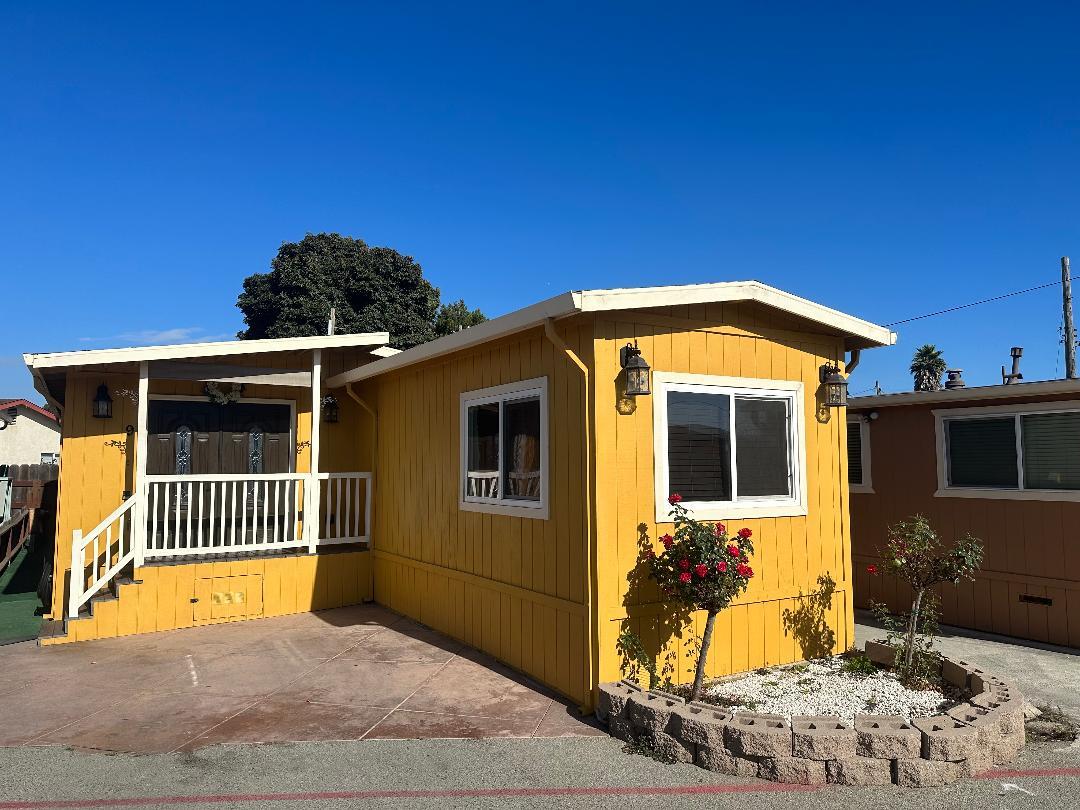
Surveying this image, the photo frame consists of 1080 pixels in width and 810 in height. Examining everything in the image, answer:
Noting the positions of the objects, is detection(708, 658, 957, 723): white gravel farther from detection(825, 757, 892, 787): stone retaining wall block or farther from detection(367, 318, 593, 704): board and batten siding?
detection(367, 318, 593, 704): board and batten siding

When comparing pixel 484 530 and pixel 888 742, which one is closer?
pixel 888 742

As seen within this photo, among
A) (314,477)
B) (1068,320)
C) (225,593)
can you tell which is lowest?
(225,593)

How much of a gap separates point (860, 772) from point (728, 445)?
219cm

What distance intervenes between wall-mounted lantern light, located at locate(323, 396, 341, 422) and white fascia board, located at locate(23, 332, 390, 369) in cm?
100

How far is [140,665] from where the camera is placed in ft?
17.5

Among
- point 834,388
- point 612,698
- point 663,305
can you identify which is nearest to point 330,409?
point 663,305

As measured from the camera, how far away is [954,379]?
7641mm

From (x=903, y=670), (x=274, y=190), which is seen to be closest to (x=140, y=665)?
(x=903, y=670)

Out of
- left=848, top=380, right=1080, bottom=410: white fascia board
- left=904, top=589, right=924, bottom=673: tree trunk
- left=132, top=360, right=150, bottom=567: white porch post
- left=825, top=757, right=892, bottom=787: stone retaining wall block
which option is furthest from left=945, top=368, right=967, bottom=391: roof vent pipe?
left=132, top=360, right=150, bottom=567: white porch post

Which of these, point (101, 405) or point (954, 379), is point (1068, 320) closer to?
point (954, 379)

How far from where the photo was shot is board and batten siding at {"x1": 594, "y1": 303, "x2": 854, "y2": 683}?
4.27 m

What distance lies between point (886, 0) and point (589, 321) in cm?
813

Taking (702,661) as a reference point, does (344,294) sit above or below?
above

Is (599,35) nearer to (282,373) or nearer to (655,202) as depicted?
(655,202)
